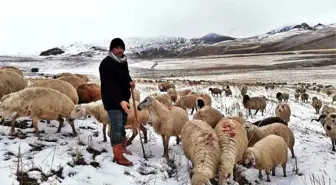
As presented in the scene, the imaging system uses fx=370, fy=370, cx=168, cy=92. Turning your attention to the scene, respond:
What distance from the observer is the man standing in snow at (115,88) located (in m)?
7.16

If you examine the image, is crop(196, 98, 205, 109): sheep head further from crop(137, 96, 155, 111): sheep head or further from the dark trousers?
the dark trousers

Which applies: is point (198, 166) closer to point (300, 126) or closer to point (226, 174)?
point (226, 174)

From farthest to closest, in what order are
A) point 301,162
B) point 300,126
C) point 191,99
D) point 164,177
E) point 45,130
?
point 191,99
point 300,126
point 301,162
point 45,130
point 164,177

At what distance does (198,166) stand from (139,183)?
110 centimetres

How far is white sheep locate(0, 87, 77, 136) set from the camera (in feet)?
25.7

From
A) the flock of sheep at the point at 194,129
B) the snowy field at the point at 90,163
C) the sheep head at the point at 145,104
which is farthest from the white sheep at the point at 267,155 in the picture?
the sheep head at the point at 145,104

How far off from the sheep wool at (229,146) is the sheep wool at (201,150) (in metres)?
0.13

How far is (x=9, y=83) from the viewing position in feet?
35.1

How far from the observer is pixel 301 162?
389 inches

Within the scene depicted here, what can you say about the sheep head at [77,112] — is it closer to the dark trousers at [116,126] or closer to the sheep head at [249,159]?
the dark trousers at [116,126]

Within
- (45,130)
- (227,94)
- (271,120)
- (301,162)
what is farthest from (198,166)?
(227,94)

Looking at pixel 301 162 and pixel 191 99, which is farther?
pixel 191 99

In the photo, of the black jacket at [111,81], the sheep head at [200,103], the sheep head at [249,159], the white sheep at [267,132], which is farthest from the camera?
the sheep head at [200,103]

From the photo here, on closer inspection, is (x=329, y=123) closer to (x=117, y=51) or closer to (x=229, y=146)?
(x=229, y=146)
